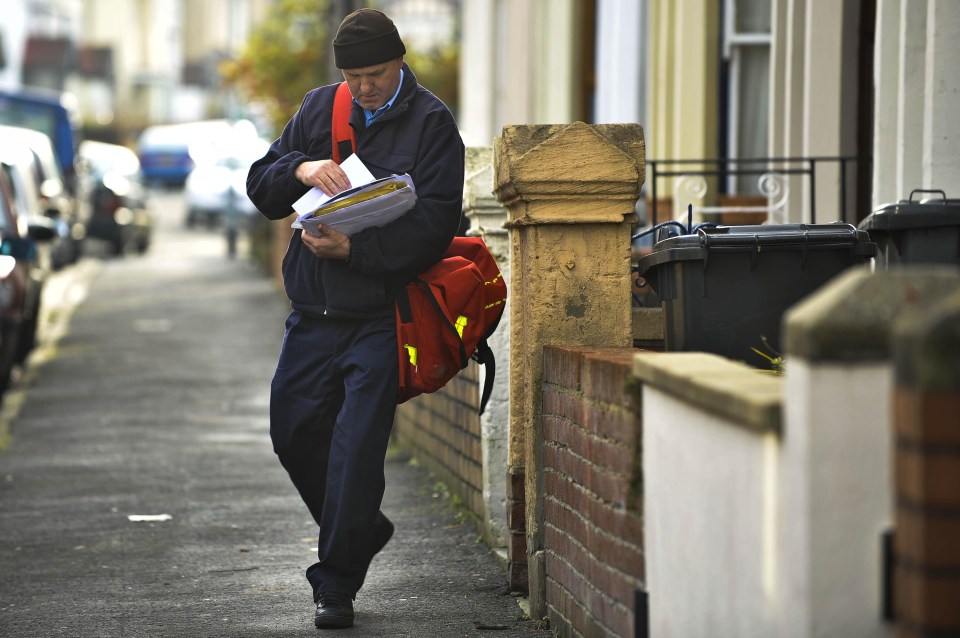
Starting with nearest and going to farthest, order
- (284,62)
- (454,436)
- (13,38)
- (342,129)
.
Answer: (342,129) → (454,436) → (284,62) → (13,38)

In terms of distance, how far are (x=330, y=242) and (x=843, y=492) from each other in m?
2.89

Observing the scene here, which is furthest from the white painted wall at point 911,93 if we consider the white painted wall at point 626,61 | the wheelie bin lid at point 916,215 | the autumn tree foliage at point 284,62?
the autumn tree foliage at point 284,62

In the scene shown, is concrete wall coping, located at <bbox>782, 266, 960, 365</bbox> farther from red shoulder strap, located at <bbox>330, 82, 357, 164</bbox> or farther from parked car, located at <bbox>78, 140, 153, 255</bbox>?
parked car, located at <bbox>78, 140, 153, 255</bbox>

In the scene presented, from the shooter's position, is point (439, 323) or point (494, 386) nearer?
point (439, 323)

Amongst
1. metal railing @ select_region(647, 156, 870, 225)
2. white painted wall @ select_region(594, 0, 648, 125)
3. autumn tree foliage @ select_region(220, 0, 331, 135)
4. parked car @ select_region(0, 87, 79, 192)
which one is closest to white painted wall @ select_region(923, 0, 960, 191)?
metal railing @ select_region(647, 156, 870, 225)

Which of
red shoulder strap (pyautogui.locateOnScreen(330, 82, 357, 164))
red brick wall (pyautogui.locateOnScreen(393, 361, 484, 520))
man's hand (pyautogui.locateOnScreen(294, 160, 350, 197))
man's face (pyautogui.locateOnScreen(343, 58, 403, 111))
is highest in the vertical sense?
man's face (pyautogui.locateOnScreen(343, 58, 403, 111))

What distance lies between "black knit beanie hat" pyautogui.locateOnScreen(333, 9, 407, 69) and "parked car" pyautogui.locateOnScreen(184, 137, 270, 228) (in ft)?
102

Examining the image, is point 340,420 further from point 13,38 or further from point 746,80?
point 13,38

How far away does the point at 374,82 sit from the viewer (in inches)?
233

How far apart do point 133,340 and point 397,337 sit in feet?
41.9

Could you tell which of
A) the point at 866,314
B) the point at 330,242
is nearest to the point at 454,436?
the point at 330,242

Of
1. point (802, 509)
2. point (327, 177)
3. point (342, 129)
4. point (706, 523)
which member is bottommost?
point (706, 523)

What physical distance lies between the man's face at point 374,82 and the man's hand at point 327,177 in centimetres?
25

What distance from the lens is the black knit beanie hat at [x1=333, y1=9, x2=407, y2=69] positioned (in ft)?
19.2
